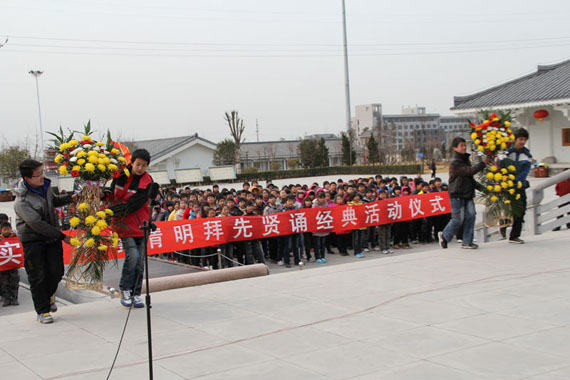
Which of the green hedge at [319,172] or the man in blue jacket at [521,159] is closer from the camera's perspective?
the man in blue jacket at [521,159]

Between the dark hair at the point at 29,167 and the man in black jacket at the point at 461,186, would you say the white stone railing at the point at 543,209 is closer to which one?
the man in black jacket at the point at 461,186

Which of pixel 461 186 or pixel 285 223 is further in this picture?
pixel 285 223

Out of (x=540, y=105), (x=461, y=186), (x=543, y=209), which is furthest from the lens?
(x=540, y=105)

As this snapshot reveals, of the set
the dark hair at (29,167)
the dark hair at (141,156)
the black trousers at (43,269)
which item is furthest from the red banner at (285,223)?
the dark hair at (29,167)

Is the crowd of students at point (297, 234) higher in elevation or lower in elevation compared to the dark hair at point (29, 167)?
lower

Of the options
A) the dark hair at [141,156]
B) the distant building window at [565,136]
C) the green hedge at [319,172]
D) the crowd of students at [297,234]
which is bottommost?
the crowd of students at [297,234]

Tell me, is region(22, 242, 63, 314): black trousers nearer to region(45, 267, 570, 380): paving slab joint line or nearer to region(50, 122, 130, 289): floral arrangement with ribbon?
region(50, 122, 130, 289): floral arrangement with ribbon

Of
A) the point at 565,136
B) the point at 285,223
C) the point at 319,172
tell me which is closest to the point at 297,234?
the point at 285,223

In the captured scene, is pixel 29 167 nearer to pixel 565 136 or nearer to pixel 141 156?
pixel 141 156

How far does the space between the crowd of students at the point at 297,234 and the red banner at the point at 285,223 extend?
227 mm

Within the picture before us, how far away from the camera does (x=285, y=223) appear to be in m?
12.8

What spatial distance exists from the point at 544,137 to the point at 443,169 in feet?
53.4

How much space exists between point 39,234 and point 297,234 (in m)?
7.79

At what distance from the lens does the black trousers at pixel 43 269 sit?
596cm
